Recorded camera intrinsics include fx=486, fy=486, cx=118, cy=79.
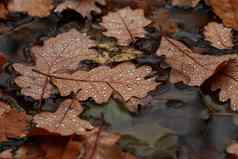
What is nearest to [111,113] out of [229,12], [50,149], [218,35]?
[50,149]

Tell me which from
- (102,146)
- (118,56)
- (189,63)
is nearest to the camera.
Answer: (102,146)

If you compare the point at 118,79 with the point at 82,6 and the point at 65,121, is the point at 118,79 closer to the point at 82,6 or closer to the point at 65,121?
the point at 65,121

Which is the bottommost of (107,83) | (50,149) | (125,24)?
(50,149)

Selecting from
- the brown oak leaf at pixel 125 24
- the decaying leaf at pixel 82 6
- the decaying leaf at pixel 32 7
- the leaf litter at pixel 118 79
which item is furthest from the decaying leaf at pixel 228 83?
the decaying leaf at pixel 32 7

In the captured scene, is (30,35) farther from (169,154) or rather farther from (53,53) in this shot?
(169,154)

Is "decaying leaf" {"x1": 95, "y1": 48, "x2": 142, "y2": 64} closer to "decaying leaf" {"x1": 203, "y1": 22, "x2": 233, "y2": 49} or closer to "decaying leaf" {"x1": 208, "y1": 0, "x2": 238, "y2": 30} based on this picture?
"decaying leaf" {"x1": 203, "y1": 22, "x2": 233, "y2": 49}

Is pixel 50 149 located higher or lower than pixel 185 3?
lower

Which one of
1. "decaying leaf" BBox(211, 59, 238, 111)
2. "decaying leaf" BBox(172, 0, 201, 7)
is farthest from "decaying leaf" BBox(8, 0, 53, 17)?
"decaying leaf" BBox(211, 59, 238, 111)
